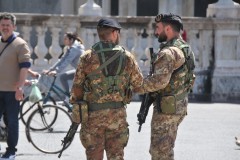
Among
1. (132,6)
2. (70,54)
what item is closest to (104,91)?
(70,54)

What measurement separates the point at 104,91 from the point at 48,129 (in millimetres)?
4905

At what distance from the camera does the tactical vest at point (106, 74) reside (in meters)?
7.91

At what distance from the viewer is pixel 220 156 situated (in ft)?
38.3

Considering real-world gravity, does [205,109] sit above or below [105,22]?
below

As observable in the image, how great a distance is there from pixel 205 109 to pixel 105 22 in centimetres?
926

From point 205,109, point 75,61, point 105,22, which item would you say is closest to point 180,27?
point 105,22

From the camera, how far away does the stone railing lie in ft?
59.5

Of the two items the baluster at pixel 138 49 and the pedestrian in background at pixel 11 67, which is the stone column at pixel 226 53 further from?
the pedestrian in background at pixel 11 67

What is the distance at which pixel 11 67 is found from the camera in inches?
402

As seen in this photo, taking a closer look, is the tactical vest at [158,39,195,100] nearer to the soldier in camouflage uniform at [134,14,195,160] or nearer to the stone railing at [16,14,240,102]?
the soldier in camouflage uniform at [134,14,195,160]

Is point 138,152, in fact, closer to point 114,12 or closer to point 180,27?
point 180,27

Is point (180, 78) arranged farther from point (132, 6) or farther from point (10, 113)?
point (132, 6)

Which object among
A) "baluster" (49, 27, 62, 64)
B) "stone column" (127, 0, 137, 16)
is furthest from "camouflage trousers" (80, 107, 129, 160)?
"stone column" (127, 0, 137, 16)

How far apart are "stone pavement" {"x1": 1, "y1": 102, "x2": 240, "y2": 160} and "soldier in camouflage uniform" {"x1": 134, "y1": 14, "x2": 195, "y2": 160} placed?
3.26 meters
